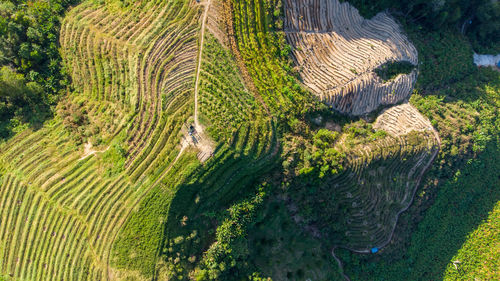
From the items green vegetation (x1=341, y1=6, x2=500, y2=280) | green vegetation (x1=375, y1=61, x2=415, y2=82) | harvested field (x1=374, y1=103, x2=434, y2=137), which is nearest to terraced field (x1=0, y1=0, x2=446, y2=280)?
harvested field (x1=374, y1=103, x2=434, y2=137)

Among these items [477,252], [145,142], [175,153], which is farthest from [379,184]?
[145,142]

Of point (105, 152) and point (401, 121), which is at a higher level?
point (105, 152)

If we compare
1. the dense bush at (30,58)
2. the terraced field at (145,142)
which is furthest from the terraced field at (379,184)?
the dense bush at (30,58)

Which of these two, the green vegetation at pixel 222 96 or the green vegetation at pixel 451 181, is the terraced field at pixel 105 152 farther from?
the green vegetation at pixel 451 181

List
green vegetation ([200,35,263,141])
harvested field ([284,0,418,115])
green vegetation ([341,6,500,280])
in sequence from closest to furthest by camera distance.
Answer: green vegetation ([200,35,263,141]) < harvested field ([284,0,418,115]) < green vegetation ([341,6,500,280])

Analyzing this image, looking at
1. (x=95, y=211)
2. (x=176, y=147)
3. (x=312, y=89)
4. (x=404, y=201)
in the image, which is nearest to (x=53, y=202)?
(x=95, y=211)

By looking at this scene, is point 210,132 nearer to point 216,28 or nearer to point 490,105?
point 216,28

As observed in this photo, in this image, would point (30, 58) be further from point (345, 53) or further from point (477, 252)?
point (477, 252)

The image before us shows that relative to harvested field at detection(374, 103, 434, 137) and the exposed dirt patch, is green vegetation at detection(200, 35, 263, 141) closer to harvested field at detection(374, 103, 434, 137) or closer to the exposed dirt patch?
the exposed dirt patch
